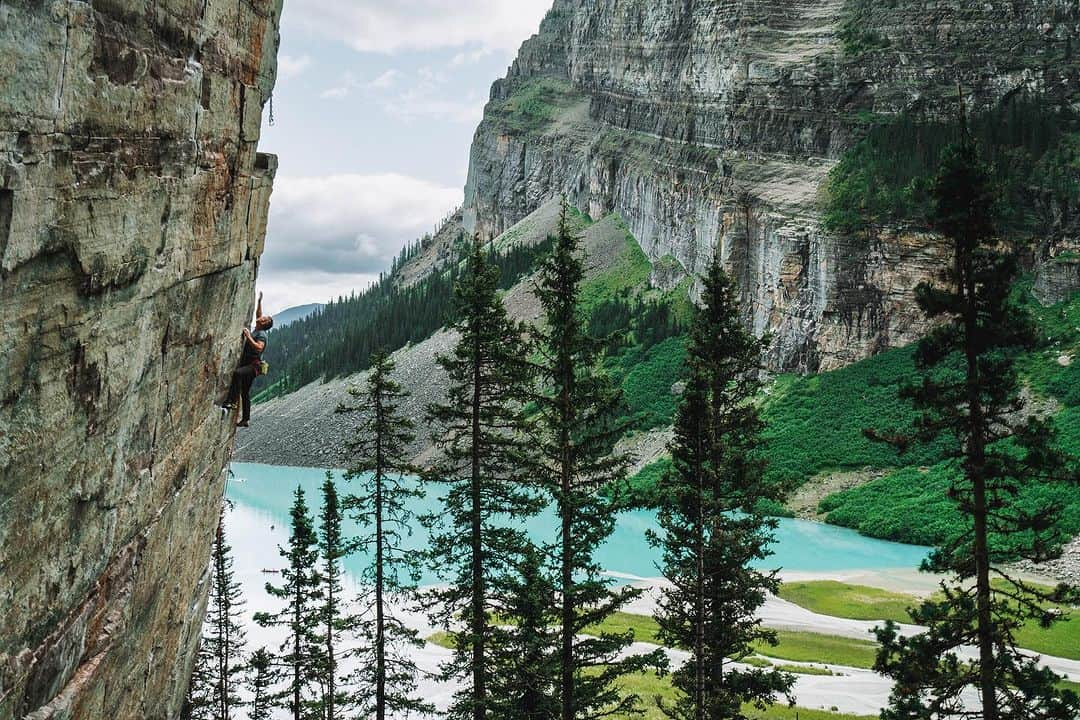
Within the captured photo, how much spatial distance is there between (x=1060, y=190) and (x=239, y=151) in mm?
77499

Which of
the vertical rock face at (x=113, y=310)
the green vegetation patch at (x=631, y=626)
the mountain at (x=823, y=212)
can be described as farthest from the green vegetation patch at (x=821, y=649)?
the vertical rock face at (x=113, y=310)

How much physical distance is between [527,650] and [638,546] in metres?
39.8

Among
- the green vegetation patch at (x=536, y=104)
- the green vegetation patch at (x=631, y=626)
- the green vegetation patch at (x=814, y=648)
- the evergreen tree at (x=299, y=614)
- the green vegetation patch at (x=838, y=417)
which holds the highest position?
the green vegetation patch at (x=536, y=104)

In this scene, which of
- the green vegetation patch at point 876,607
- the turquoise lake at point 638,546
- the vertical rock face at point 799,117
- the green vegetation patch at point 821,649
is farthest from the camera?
the vertical rock face at point 799,117

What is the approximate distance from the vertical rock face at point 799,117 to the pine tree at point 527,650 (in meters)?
63.8

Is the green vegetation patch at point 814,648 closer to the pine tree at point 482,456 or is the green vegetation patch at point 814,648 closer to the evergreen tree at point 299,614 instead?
the evergreen tree at point 299,614

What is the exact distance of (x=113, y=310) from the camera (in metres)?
7.09

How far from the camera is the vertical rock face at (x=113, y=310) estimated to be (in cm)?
568

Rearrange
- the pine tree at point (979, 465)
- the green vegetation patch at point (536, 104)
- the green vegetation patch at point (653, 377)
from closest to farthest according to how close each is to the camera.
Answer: the pine tree at point (979, 465), the green vegetation patch at point (653, 377), the green vegetation patch at point (536, 104)

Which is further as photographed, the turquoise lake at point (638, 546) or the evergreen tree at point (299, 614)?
the turquoise lake at point (638, 546)

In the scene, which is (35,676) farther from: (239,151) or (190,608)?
(239,151)

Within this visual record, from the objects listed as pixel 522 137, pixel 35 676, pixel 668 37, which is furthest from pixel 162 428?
pixel 522 137

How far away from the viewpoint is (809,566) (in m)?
48.9

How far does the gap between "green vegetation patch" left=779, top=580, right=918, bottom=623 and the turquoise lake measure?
193cm
